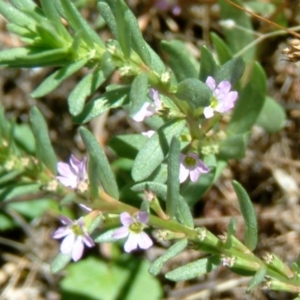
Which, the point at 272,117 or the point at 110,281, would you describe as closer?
the point at 272,117

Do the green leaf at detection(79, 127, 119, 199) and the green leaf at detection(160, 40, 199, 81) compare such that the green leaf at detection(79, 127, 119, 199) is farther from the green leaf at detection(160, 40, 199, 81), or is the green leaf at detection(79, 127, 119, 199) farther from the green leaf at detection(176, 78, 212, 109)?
the green leaf at detection(160, 40, 199, 81)

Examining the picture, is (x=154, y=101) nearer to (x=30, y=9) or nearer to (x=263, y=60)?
(x=30, y=9)

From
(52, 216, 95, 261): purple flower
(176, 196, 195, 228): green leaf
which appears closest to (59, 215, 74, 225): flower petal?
(52, 216, 95, 261): purple flower

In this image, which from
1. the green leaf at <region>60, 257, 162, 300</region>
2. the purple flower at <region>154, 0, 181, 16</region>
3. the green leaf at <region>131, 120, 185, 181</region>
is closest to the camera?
the green leaf at <region>131, 120, 185, 181</region>

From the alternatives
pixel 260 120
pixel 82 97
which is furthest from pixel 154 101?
pixel 260 120

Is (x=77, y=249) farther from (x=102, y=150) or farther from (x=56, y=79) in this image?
(x=56, y=79)

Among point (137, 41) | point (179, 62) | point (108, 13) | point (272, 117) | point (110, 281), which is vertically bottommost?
point (110, 281)

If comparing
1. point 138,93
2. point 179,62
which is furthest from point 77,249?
point 179,62
